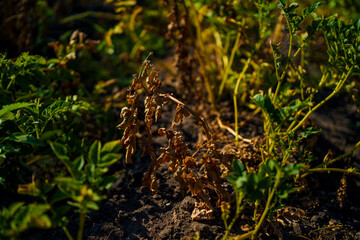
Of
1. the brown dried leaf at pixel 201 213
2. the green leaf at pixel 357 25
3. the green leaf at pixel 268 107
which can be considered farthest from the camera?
the brown dried leaf at pixel 201 213

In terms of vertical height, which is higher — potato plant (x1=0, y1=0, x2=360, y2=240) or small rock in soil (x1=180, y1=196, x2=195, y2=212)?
potato plant (x1=0, y1=0, x2=360, y2=240)

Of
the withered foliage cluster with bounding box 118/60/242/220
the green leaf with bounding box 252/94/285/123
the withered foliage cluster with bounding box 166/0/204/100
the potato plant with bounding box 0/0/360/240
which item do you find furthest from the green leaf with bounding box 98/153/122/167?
the withered foliage cluster with bounding box 166/0/204/100

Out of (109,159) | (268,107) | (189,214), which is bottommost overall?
(189,214)

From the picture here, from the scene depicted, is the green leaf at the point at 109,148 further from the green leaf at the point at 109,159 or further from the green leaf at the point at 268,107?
the green leaf at the point at 268,107

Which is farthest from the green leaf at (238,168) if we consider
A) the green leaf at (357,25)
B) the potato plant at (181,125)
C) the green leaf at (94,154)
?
the green leaf at (357,25)

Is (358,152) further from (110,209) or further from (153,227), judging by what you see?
(110,209)

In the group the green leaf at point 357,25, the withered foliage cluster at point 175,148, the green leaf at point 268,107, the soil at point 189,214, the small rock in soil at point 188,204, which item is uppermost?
the green leaf at point 357,25

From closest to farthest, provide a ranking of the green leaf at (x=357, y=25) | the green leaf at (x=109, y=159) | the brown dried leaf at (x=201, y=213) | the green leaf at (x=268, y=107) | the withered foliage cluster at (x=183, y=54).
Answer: the green leaf at (x=109, y=159) → the green leaf at (x=268, y=107) → the green leaf at (x=357, y=25) → the brown dried leaf at (x=201, y=213) → the withered foliage cluster at (x=183, y=54)

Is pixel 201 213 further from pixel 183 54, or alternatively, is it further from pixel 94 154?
pixel 183 54

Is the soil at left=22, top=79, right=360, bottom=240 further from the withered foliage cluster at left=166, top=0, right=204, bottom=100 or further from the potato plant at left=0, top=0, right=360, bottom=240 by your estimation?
the withered foliage cluster at left=166, top=0, right=204, bottom=100

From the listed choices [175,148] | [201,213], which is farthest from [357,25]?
[201,213]
